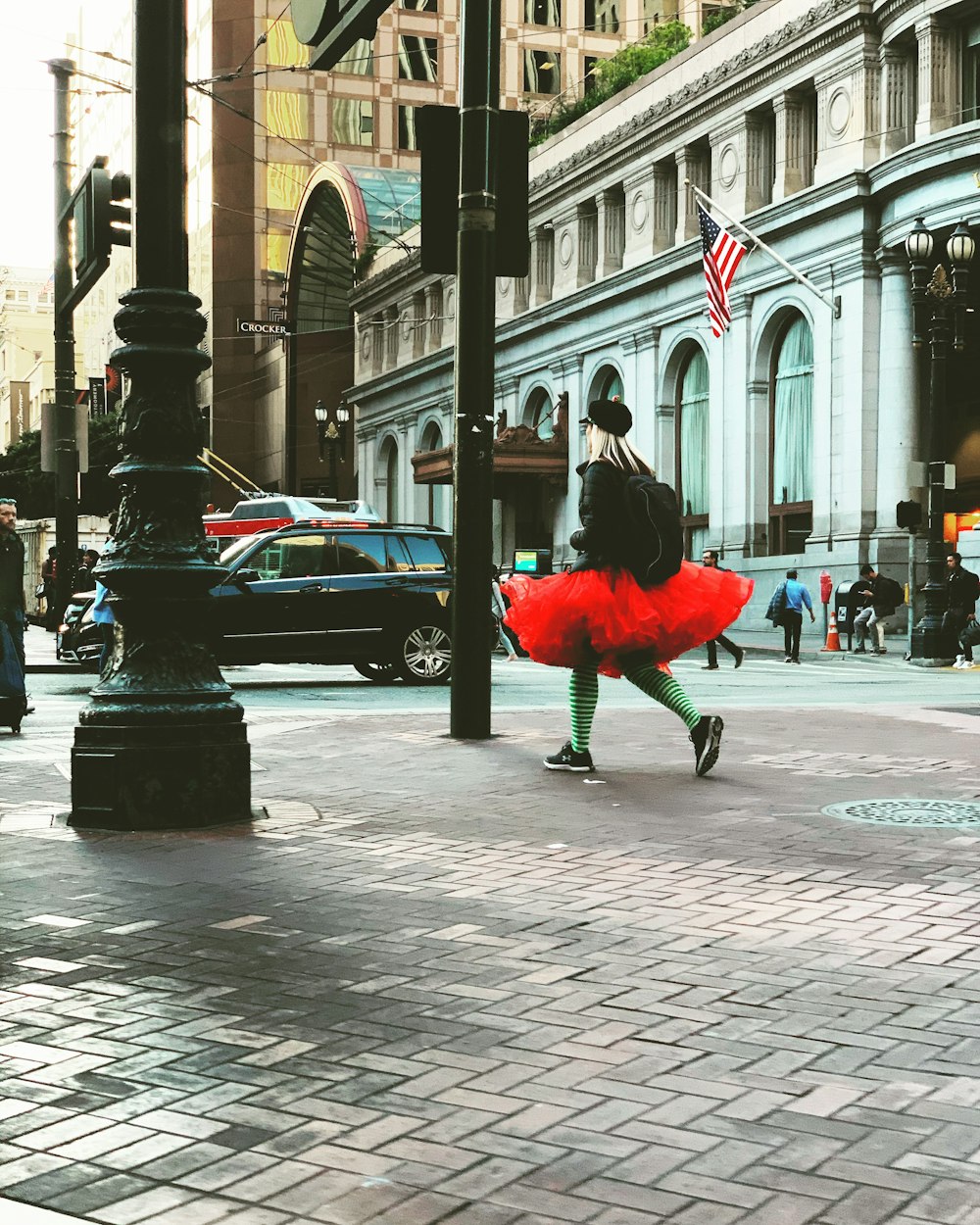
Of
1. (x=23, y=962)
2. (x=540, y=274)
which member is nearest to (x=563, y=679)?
(x=23, y=962)

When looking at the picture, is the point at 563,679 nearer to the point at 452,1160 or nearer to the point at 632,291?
the point at 452,1160

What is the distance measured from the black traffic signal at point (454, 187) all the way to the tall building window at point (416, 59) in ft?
219

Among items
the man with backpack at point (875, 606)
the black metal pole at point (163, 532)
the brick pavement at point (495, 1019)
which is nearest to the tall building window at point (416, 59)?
the man with backpack at point (875, 606)

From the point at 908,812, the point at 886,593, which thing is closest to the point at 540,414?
the point at 886,593

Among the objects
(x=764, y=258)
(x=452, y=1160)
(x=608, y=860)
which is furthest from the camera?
(x=764, y=258)

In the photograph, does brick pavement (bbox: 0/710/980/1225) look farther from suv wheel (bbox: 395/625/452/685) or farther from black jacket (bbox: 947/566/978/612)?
black jacket (bbox: 947/566/978/612)

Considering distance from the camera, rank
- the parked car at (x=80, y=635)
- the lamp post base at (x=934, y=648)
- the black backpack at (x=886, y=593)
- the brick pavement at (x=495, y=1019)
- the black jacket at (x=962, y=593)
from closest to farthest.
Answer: the brick pavement at (x=495, y=1019) → the parked car at (x=80, y=635) → the black jacket at (x=962, y=593) → the lamp post base at (x=934, y=648) → the black backpack at (x=886, y=593)

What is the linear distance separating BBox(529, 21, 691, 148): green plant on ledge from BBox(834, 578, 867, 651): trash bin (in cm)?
2762

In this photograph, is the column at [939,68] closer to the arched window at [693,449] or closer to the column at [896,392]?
the column at [896,392]

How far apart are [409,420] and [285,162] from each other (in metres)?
19.3

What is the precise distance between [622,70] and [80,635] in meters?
44.9

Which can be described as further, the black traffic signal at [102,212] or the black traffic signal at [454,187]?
the black traffic signal at [454,187]

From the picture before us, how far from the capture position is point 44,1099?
11.9 ft

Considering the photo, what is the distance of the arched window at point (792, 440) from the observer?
38.5m
